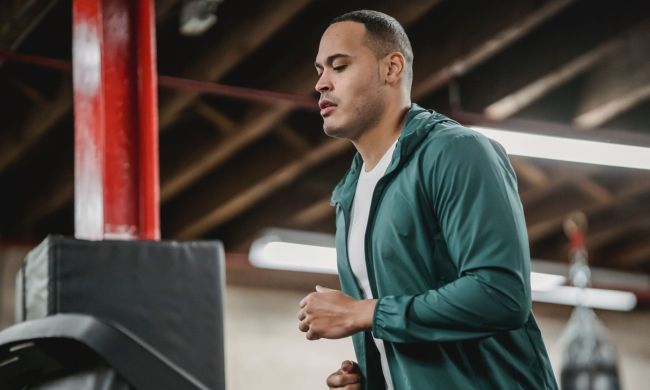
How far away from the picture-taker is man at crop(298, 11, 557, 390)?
198 centimetres

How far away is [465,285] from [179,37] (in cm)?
552

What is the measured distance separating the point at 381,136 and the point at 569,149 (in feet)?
17.6

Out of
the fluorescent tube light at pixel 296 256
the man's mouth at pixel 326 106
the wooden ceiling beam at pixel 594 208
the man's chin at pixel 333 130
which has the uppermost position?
the wooden ceiling beam at pixel 594 208

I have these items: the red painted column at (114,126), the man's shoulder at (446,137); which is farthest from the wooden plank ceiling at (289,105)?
the man's shoulder at (446,137)

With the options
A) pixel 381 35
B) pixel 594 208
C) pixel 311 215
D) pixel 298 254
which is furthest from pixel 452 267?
pixel 594 208

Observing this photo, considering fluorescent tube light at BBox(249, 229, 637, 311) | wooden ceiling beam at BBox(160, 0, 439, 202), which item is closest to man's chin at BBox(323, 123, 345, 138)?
wooden ceiling beam at BBox(160, 0, 439, 202)

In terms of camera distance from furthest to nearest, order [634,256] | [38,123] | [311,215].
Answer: [634,256] → [311,215] → [38,123]

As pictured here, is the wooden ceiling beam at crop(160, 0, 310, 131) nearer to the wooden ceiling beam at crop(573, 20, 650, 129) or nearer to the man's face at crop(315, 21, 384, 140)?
the wooden ceiling beam at crop(573, 20, 650, 129)

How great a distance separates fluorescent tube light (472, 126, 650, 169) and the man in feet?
16.1

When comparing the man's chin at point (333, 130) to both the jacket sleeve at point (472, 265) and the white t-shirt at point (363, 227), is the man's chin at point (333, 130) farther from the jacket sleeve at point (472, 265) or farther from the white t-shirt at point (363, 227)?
the jacket sleeve at point (472, 265)

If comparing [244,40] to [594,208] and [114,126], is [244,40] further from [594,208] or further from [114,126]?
[594,208]

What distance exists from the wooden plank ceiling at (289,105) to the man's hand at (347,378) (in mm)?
4376

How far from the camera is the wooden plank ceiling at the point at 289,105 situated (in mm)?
6758

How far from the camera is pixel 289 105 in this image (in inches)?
307
